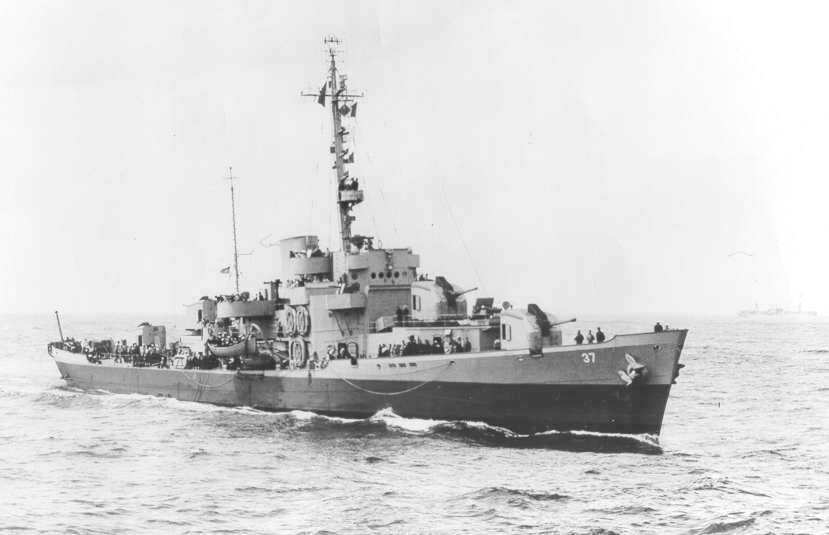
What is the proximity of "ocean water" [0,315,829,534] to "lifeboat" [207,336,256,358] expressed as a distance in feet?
7.42

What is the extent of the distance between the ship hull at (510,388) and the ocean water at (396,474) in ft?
1.80

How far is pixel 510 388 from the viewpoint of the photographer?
27734 millimetres

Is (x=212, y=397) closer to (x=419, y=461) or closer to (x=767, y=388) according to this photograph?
(x=419, y=461)

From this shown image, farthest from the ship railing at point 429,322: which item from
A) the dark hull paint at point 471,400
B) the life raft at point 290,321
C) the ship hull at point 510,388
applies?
the life raft at point 290,321

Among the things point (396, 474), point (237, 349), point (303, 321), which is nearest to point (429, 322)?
point (303, 321)

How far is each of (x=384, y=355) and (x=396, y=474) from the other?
8.67 meters

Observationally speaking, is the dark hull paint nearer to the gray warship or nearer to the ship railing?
the gray warship

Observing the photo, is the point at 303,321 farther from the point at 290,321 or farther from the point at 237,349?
the point at 237,349

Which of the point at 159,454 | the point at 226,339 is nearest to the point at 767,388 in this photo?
the point at 226,339

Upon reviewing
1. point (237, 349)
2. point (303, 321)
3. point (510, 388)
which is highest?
point (303, 321)

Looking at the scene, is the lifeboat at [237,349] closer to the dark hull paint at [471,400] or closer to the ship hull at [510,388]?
the dark hull paint at [471,400]

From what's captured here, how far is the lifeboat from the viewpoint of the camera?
3700cm

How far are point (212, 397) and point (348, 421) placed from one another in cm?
820

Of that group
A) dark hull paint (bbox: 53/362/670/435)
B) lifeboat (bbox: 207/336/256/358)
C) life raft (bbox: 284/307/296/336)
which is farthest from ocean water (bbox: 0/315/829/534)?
life raft (bbox: 284/307/296/336)
